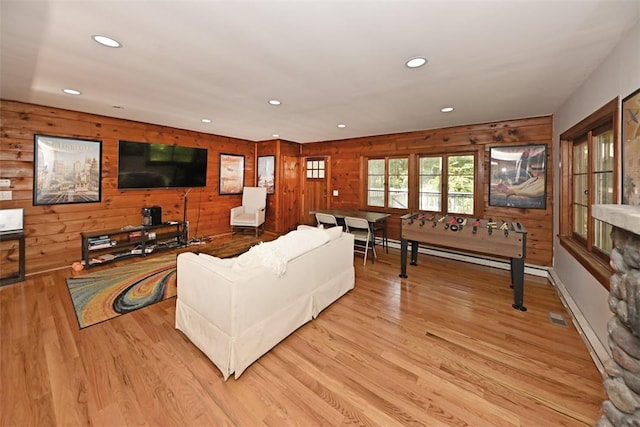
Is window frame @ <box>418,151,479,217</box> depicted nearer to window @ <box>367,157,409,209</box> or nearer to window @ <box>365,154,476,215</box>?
window @ <box>365,154,476,215</box>

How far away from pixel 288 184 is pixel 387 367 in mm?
5276

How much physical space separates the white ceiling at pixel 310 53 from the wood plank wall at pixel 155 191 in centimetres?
43

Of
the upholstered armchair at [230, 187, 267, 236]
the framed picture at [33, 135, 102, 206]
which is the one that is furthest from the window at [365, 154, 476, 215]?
the framed picture at [33, 135, 102, 206]

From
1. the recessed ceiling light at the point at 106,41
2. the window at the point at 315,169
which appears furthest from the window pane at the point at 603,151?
the window at the point at 315,169

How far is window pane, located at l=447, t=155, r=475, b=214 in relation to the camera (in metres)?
4.61

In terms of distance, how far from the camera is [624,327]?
1.19 meters

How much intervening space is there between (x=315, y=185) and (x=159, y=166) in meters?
3.43

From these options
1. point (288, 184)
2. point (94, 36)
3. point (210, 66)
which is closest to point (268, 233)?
point (288, 184)

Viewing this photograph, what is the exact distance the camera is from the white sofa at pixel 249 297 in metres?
1.84

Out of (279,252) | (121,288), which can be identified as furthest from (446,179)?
(121,288)

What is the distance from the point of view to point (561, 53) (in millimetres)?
2043

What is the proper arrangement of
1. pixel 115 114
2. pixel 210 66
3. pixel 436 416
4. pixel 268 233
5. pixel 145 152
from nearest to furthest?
1. pixel 436 416
2. pixel 210 66
3. pixel 115 114
4. pixel 145 152
5. pixel 268 233

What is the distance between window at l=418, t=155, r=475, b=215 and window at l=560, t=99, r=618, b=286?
53.4 inches

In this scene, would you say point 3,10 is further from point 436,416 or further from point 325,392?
point 436,416
